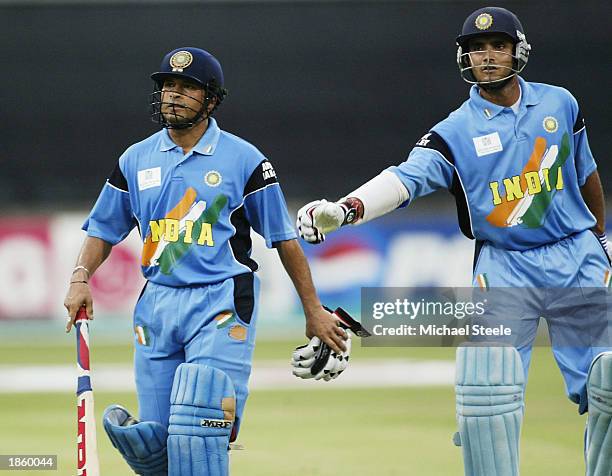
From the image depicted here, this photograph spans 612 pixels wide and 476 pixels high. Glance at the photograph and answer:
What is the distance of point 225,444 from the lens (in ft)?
13.7

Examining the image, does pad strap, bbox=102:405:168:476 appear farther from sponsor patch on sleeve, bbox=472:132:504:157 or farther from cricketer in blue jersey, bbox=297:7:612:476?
sponsor patch on sleeve, bbox=472:132:504:157

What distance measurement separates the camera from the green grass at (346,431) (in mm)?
5773

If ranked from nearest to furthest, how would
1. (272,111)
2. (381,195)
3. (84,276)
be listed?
(381,195), (84,276), (272,111)

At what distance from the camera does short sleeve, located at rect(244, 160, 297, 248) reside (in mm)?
4371

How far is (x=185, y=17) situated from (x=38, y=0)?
1.35m

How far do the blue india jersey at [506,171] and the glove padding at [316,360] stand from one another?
632mm

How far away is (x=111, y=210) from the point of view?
4512 mm

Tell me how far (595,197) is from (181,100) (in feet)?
5.37

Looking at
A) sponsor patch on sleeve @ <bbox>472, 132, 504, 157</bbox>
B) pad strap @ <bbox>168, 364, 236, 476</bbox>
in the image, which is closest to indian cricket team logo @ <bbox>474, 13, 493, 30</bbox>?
sponsor patch on sleeve @ <bbox>472, 132, 504, 157</bbox>

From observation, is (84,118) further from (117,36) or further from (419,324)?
(419,324)

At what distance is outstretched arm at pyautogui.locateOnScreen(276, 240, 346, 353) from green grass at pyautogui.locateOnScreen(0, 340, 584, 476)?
1.38 meters

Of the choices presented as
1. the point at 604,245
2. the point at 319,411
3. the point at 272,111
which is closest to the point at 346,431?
the point at 319,411

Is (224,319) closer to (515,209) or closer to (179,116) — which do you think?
(179,116)

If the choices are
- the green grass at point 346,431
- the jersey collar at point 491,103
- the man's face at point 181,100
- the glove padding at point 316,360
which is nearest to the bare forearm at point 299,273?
the glove padding at point 316,360
